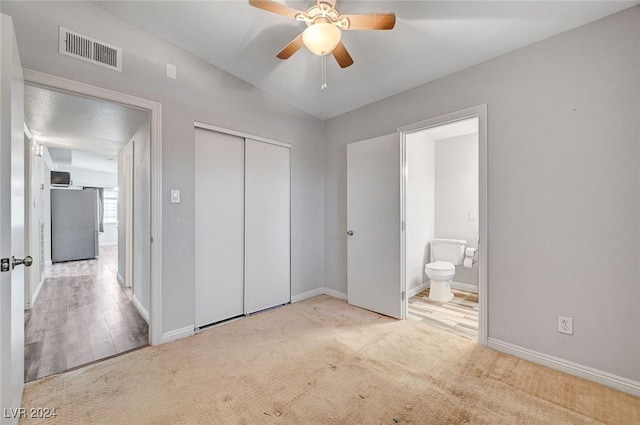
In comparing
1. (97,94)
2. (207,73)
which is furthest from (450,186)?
(97,94)

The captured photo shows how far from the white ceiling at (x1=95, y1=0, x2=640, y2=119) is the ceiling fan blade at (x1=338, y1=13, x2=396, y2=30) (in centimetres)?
38

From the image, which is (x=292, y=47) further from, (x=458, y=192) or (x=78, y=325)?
(x=78, y=325)

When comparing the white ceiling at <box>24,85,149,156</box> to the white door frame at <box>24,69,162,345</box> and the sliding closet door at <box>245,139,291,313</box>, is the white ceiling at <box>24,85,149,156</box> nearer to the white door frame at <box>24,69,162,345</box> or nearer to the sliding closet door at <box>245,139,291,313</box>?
the white door frame at <box>24,69,162,345</box>

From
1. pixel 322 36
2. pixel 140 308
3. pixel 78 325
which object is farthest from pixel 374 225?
pixel 78 325

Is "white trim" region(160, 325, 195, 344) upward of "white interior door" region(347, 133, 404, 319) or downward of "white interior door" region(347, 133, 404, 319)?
downward

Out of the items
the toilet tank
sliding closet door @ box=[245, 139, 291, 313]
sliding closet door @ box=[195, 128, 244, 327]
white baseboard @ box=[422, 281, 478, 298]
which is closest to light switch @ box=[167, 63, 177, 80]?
sliding closet door @ box=[195, 128, 244, 327]

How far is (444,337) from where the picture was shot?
8.14 feet

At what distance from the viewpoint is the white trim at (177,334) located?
2.37m

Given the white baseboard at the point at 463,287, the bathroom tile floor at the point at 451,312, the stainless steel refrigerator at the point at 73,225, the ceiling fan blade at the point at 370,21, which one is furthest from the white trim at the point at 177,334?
the stainless steel refrigerator at the point at 73,225

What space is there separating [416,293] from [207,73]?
3.82 meters

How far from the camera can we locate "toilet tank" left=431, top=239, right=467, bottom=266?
3814 millimetres

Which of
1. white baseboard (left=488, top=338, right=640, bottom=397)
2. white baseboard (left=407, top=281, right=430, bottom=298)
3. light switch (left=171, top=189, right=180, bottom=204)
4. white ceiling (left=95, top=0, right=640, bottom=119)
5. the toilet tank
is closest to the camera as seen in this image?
white baseboard (left=488, top=338, right=640, bottom=397)

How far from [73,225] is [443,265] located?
8186 mm

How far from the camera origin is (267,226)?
3213mm
